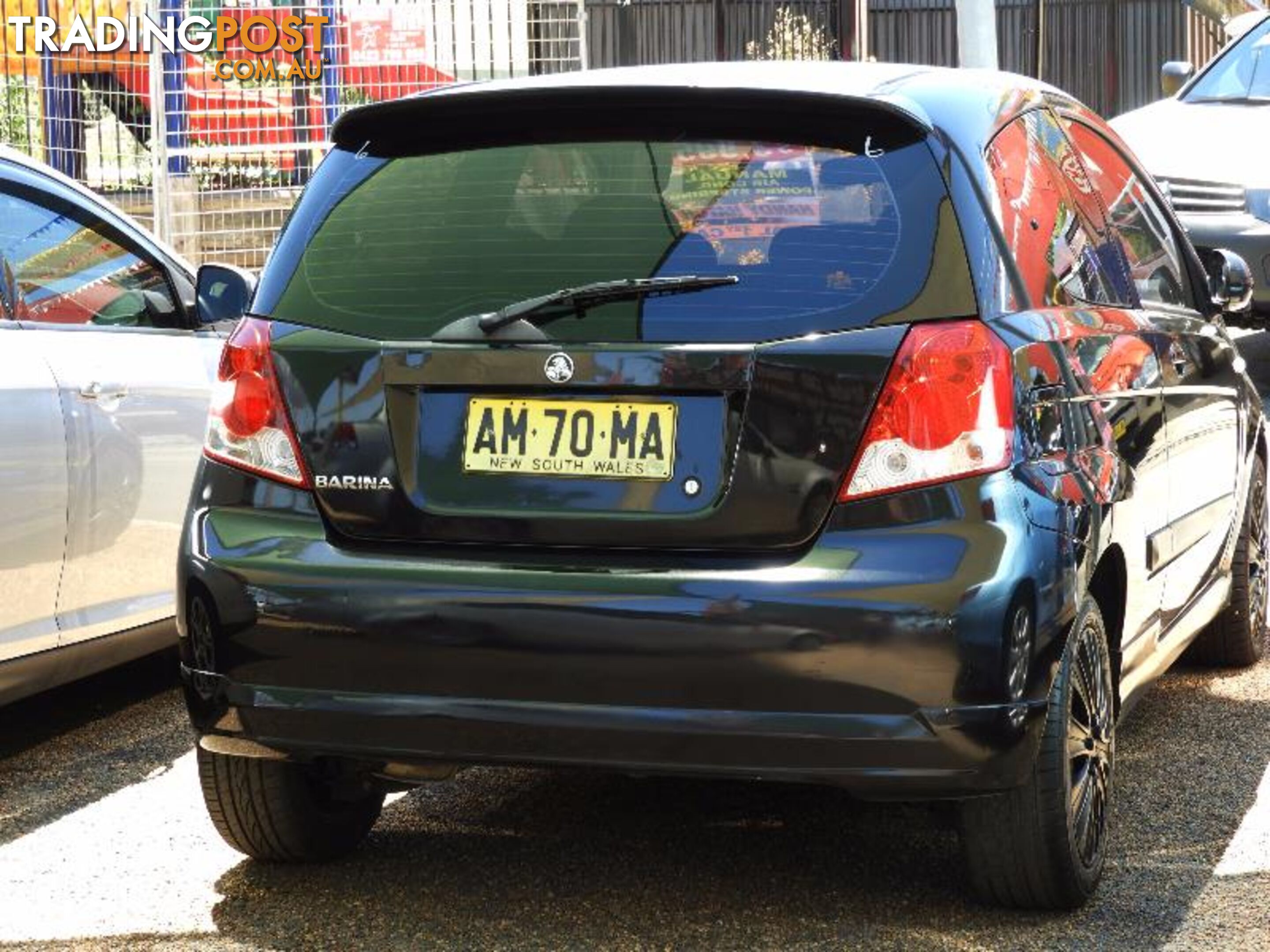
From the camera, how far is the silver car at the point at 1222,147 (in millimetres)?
12688

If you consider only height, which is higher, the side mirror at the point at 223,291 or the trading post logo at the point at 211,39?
the trading post logo at the point at 211,39

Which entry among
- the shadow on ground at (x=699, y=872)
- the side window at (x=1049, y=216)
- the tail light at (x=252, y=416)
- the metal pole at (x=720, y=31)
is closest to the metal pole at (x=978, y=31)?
the shadow on ground at (x=699, y=872)

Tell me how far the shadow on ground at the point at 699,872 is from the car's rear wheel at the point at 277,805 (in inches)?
2.4

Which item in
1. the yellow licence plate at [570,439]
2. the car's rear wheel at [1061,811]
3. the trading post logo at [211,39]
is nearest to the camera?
the yellow licence plate at [570,439]

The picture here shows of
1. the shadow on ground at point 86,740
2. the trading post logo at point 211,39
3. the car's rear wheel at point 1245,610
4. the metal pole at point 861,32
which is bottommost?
the shadow on ground at point 86,740

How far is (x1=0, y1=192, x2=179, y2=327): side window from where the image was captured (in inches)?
236

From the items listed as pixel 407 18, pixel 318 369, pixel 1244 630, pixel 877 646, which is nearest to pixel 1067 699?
pixel 877 646

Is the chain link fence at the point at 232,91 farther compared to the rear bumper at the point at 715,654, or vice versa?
the chain link fence at the point at 232,91

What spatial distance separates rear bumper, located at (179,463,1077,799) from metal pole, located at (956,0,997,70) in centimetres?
1270

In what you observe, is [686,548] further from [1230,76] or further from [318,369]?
[1230,76]

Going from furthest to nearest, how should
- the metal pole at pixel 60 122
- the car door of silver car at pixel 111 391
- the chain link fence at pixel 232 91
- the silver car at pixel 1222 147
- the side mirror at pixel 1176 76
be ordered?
the side mirror at pixel 1176 76 < the silver car at pixel 1222 147 < the chain link fence at pixel 232 91 < the metal pole at pixel 60 122 < the car door of silver car at pixel 111 391

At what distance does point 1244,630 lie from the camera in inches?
262

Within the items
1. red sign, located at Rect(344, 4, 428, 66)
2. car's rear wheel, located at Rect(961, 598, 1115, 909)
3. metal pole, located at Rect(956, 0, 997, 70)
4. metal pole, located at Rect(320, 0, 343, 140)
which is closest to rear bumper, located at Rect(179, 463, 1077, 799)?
car's rear wheel, located at Rect(961, 598, 1115, 909)

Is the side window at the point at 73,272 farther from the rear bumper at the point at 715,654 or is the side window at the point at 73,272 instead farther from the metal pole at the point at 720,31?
the metal pole at the point at 720,31
